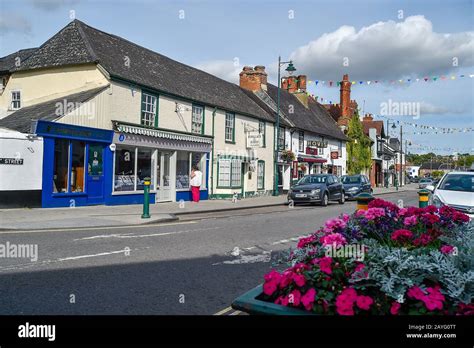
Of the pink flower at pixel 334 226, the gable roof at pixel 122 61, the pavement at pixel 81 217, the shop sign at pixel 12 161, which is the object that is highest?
the gable roof at pixel 122 61

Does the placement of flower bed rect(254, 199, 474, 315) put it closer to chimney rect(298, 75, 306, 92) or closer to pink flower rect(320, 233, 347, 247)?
pink flower rect(320, 233, 347, 247)

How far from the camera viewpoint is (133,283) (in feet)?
19.2

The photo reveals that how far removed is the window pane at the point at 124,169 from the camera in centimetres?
1766

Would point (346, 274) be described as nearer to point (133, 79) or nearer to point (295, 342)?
point (295, 342)

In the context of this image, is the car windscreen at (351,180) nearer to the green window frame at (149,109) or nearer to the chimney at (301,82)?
the green window frame at (149,109)

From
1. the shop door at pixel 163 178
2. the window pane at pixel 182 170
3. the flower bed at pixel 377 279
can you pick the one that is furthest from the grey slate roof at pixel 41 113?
the flower bed at pixel 377 279

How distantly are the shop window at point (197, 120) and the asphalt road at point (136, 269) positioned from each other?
11.3m

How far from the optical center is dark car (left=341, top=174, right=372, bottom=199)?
2694cm

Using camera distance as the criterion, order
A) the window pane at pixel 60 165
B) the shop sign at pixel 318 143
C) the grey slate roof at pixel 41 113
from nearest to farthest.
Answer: the grey slate roof at pixel 41 113
the window pane at pixel 60 165
the shop sign at pixel 318 143

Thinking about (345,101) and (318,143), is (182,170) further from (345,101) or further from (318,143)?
(345,101)

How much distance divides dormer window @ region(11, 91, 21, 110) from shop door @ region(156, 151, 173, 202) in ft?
23.5

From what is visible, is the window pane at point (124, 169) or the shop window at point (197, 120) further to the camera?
the shop window at point (197, 120)

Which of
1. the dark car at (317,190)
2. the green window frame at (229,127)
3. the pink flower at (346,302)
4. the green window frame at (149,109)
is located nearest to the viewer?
the pink flower at (346,302)

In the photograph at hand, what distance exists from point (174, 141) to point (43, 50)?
7.46m
